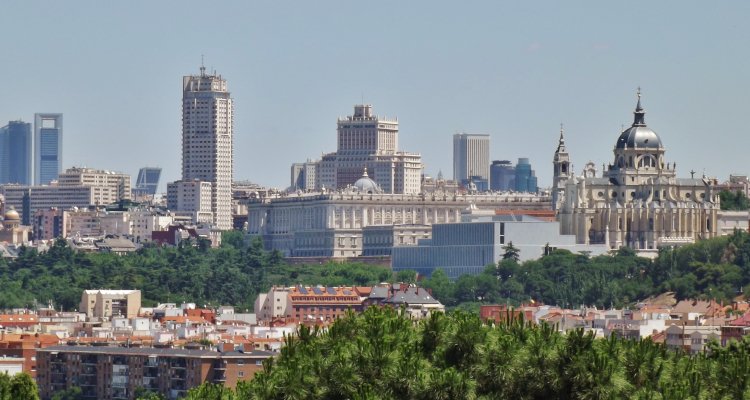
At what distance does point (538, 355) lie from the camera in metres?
50.7

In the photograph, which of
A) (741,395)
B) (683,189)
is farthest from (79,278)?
(741,395)

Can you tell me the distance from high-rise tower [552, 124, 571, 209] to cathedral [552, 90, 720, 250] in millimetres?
7949

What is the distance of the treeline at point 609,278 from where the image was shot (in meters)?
147

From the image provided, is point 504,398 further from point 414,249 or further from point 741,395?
point 414,249

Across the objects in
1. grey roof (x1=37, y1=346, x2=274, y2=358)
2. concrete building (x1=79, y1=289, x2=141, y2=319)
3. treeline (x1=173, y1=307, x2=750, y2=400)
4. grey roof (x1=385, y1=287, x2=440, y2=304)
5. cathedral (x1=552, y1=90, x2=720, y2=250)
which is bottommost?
grey roof (x1=37, y1=346, x2=274, y2=358)

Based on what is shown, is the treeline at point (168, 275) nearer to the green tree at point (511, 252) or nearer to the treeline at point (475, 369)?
the green tree at point (511, 252)

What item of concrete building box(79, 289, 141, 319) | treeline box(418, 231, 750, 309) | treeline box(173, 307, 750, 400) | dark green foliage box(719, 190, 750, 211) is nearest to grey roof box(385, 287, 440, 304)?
treeline box(418, 231, 750, 309)

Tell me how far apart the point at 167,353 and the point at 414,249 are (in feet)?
265

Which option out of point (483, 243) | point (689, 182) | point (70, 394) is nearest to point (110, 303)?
point (483, 243)

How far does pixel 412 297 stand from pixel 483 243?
3611 cm

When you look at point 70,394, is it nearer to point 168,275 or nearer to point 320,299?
point 320,299

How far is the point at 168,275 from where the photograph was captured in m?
169

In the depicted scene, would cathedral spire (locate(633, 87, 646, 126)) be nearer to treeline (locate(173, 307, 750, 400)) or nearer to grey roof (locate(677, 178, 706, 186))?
grey roof (locate(677, 178, 706, 186))

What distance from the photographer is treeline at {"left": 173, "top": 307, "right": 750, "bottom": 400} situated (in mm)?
49969
